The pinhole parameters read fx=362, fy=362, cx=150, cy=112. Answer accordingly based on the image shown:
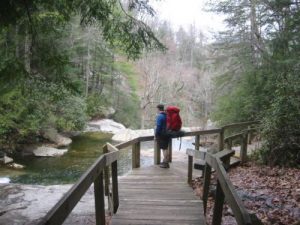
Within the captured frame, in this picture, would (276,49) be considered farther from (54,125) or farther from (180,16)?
(180,16)

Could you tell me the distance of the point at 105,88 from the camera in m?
36.8

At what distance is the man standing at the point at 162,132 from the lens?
29.8 feet

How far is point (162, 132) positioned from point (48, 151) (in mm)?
11029

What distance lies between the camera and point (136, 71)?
1551 inches

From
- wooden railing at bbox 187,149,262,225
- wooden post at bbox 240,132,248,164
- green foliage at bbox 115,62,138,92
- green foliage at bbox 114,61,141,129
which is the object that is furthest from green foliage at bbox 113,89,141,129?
wooden railing at bbox 187,149,262,225

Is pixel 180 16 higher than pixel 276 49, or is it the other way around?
pixel 180 16

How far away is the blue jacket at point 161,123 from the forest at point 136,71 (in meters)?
1.56

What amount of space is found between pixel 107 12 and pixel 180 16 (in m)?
61.6

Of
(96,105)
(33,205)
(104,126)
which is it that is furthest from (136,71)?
(33,205)

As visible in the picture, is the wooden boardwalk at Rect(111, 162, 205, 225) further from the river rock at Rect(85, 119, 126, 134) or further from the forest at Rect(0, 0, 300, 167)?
the river rock at Rect(85, 119, 126, 134)

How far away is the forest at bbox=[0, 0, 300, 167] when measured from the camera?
22.1 ft

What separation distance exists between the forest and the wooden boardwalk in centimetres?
222

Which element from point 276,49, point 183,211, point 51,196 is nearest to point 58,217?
point 183,211

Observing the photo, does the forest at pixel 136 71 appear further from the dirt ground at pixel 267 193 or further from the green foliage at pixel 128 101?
the dirt ground at pixel 267 193
